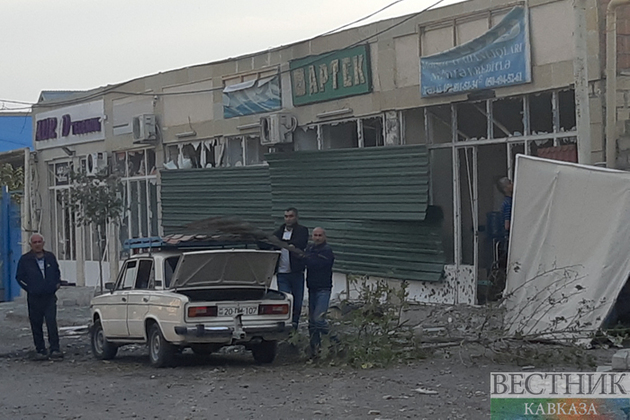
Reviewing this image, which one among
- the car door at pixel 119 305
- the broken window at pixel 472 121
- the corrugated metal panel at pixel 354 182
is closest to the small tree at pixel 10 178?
the corrugated metal panel at pixel 354 182

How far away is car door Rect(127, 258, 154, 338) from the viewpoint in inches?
506

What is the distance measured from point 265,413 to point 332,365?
2895mm

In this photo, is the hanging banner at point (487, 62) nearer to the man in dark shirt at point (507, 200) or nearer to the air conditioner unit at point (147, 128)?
the man in dark shirt at point (507, 200)

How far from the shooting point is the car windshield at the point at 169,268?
12.6 meters

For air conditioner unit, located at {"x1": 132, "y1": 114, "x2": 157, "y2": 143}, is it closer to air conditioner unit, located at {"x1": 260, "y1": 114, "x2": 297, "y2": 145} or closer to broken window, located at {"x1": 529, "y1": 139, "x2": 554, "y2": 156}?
air conditioner unit, located at {"x1": 260, "y1": 114, "x2": 297, "y2": 145}

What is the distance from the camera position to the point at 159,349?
12.5 meters

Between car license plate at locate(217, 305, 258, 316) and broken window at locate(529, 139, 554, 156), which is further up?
broken window at locate(529, 139, 554, 156)

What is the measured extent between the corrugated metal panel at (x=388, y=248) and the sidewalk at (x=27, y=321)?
5056mm

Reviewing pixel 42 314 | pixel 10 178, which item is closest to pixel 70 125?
pixel 10 178

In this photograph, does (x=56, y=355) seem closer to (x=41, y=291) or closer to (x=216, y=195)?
(x=41, y=291)

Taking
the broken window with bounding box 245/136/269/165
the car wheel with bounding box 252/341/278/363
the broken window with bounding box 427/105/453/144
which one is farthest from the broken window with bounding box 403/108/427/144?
the car wheel with bounding box 252/341/278/363

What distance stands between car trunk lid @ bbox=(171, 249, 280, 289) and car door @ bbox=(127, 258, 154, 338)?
0.60 meters

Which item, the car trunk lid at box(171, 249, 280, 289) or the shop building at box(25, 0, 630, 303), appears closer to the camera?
the car trunk lid at box(171, 249, 280, 289)

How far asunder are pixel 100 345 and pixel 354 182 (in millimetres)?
6682
